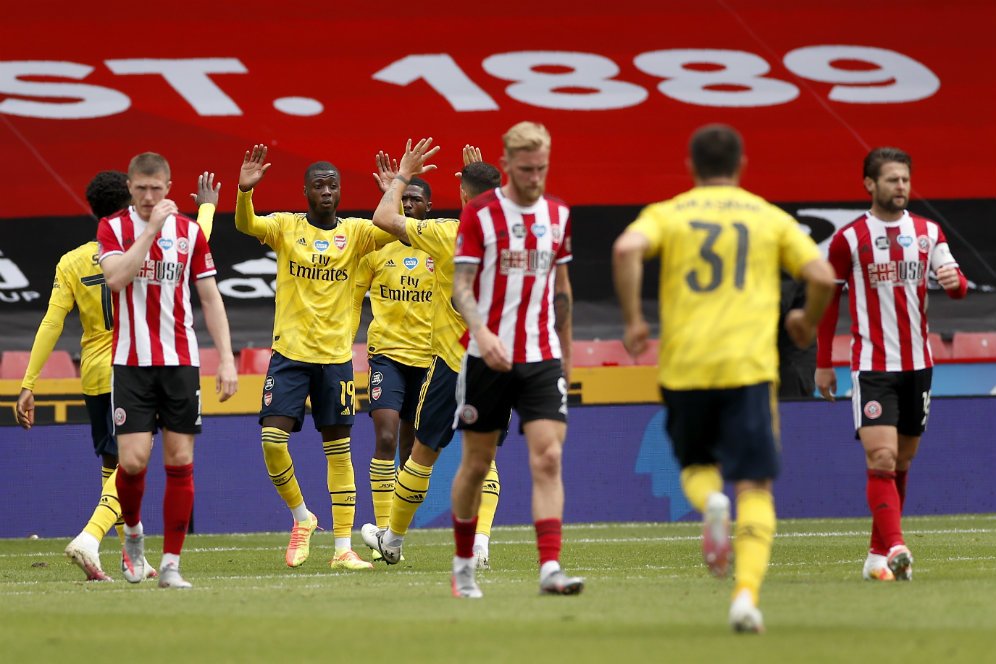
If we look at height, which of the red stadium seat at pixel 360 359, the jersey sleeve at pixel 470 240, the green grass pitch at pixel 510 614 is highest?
the jersey sleeve at pixel 470 240

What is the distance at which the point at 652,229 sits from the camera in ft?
18.5

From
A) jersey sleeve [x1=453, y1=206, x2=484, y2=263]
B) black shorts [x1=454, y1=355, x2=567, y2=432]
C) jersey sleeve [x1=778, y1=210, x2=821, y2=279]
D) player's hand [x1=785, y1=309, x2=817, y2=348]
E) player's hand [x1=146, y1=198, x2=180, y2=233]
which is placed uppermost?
player's hand [x1=146, y1=198, x2=180, y2=233]

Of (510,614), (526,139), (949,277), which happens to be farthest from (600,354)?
(510,614)

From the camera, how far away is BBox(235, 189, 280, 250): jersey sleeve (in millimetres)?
9383

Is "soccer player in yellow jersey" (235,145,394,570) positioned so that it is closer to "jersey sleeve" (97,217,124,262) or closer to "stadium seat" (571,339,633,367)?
"jersey sleeve" (97,217,124,262)

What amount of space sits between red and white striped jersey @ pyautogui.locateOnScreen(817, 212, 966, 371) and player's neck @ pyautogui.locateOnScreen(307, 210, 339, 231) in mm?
3189

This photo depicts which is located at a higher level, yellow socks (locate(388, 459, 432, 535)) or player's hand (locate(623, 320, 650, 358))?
player's hand (locate(623, 320, 650, 358))

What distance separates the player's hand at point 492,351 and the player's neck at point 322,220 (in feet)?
10.9

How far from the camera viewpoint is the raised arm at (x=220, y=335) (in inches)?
305

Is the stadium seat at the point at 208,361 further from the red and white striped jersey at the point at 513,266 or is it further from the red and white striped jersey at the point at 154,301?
the red and white striped jersey at the point at 513,266

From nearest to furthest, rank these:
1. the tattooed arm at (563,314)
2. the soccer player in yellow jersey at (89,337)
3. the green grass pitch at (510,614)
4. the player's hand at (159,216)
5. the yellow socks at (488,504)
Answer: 1. the green grass pitch at (510,614)
2. the tattooed arm at (563,314)
3. the player's hand at (159,216)
4. the yellow socks at (488,504)
5. the soccer player in yellow jersey at (89,337)

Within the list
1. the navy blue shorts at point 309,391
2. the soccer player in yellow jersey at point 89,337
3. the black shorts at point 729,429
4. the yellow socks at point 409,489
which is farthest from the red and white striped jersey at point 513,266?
the soccer player in yellow jersey at point 89,337

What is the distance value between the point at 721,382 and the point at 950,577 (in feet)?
9.39

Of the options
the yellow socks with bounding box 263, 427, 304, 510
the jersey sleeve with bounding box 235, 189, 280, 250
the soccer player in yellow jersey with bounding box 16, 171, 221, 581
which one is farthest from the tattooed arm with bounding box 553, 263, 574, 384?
the soccer player in yellow jersey with bounding box 16, 171, 221, 581
